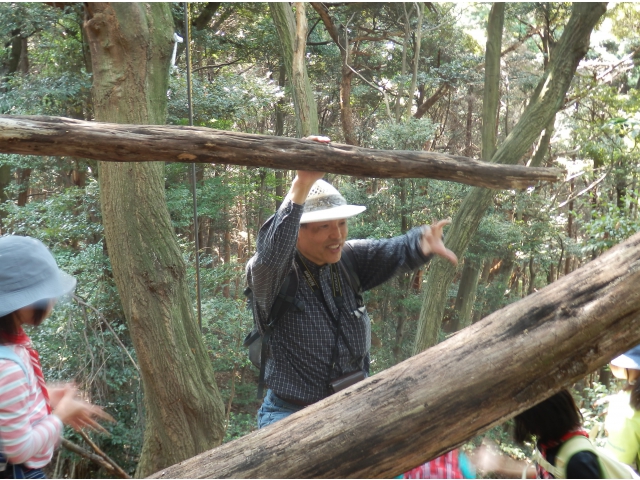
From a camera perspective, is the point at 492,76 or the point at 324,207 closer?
the point at 324,207

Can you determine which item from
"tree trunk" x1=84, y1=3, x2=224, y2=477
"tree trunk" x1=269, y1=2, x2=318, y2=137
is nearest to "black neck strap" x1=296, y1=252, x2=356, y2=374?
"tree trunk" x1=84, y1=3, x2=224, y2=477

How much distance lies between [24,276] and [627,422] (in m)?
2.15

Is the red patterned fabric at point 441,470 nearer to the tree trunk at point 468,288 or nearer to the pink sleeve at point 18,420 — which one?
the pink sleeve at point 18,420

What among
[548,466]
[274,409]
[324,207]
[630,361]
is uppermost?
[324,207]

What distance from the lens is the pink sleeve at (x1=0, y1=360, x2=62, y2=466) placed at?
64.2 inches

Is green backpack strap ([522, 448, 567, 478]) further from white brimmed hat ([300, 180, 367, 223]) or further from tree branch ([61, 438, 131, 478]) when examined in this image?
tree branch ([61, 438, 131, 478])

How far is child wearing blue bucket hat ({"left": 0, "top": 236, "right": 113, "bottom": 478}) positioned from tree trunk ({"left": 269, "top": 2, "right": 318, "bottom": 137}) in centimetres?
492

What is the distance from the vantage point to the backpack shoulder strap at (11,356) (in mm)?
1670

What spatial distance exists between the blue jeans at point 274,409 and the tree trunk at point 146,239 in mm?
2201

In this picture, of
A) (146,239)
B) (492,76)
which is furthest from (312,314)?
(492,76)

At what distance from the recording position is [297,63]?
650 cm

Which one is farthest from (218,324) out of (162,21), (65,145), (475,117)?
(475,117)

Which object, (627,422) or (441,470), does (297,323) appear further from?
(627,422)

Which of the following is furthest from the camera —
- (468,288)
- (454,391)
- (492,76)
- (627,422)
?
(468,288)
